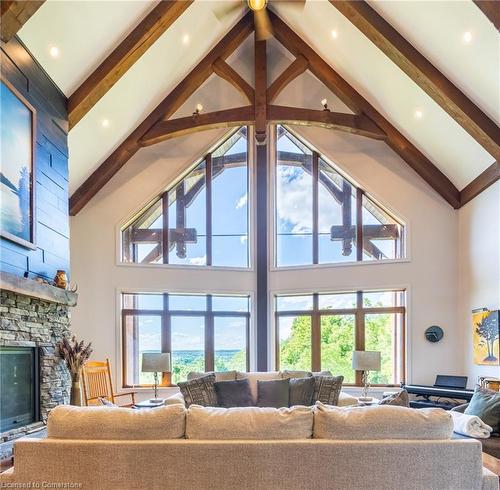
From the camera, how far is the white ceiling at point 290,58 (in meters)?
4.90

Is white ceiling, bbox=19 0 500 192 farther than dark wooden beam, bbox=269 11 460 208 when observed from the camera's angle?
No

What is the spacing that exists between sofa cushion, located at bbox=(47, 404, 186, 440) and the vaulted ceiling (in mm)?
3848

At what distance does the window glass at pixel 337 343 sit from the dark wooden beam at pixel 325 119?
3229mm

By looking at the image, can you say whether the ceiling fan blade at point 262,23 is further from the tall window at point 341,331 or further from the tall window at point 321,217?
the tall window at point 341,331

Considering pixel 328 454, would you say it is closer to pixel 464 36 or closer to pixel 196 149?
pixel 464 36

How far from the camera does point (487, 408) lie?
12.9 ft

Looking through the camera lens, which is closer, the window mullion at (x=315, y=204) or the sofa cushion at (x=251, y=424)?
the sofa cushion at (x=251, y=424)

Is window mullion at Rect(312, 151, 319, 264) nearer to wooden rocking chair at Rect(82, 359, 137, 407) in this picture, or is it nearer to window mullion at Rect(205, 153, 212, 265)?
window mullion at Rect(205, 153, 212, 265)

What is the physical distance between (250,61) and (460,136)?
3.77m

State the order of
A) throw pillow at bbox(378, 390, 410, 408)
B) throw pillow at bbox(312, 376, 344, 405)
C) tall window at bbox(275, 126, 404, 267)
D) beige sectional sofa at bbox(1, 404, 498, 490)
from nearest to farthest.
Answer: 1. beige sectional sofa at bbox(1, 404, 498, 490)
2. throw pillow at bbox(378, 390, 410, 408)
3. throw pillow at bbox(312, 376, 344, 405)
4. tall window at bbox(275, 126, 404, 267)

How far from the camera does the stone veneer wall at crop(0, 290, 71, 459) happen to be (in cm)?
422

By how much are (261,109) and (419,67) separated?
2.48 metres

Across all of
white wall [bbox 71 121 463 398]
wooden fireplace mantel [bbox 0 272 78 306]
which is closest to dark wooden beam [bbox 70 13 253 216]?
white wall [bbox 71 121 463 398]

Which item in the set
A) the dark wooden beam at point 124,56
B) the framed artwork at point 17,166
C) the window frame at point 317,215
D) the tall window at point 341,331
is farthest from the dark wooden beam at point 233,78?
the tall window at point 341,331
